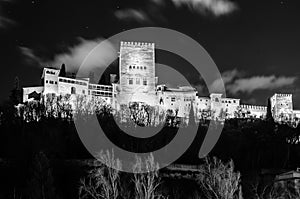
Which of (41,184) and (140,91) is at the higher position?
(140,91)

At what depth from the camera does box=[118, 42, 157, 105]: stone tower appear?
56969 millimetres

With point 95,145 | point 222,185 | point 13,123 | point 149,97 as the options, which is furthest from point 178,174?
point 149,97

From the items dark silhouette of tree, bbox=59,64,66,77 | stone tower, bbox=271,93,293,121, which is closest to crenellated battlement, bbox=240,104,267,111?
stone tower, bbox=271,93,293,121

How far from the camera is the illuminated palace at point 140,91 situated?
2045 inches

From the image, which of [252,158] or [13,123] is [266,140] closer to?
[252,158]

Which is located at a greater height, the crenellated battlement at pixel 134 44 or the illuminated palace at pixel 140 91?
the crenellated battlement at pixel 134 44

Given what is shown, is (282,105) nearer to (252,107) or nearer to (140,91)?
(252,107)

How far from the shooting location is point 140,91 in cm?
5741

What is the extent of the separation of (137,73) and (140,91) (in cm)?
239

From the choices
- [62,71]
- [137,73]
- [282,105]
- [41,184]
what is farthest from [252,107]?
[41,184]

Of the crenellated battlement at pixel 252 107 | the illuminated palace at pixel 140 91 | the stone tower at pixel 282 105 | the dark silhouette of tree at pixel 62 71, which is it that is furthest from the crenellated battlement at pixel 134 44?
the stone tower at pixel 282 105

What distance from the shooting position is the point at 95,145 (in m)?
30.5

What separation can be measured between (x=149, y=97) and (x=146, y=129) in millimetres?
19620

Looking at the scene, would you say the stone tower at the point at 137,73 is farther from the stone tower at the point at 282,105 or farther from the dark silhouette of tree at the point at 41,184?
the dark silhouette of tree at the point at 41,184
